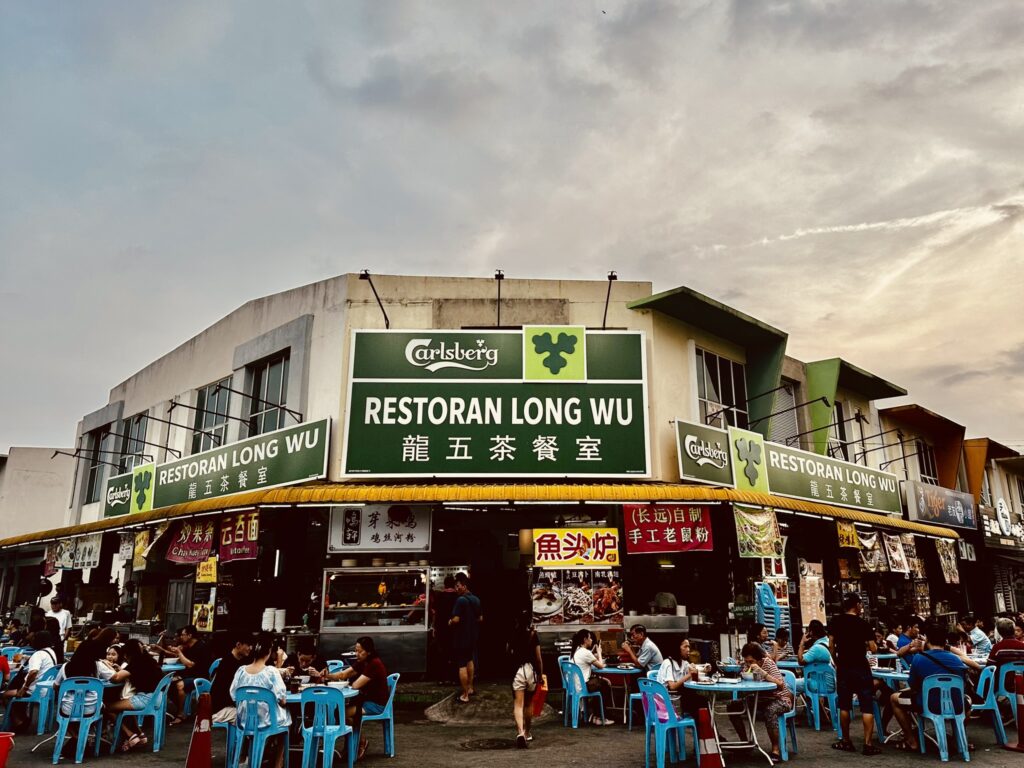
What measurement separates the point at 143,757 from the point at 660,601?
9.37m

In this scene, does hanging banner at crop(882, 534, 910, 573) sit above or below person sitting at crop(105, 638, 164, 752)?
above

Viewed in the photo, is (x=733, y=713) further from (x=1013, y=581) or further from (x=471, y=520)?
(x=1013, y=581)

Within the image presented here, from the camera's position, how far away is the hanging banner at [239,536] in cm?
1429

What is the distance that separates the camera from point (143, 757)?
30.3ft

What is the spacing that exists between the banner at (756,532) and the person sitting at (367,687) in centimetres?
770

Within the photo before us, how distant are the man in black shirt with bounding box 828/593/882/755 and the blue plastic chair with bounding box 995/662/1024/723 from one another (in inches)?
86.4

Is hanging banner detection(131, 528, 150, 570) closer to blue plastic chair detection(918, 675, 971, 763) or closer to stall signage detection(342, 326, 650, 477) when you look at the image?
stall signage detection(342, 326, 650, 477)

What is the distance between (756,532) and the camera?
14.5 m

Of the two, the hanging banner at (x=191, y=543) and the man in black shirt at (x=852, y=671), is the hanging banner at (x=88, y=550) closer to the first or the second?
the hanging banner at (x=191, y=543)

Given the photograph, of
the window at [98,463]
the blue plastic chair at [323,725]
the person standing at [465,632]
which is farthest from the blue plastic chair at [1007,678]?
the window at [98,463]

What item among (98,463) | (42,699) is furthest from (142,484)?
(42,699)

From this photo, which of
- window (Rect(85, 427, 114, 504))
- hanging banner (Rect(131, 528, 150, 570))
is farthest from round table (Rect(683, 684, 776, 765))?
window (Rect(85, 427, 114, 504))

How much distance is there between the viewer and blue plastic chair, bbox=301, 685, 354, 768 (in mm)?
8023

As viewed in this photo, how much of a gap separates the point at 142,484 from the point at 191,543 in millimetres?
3454
